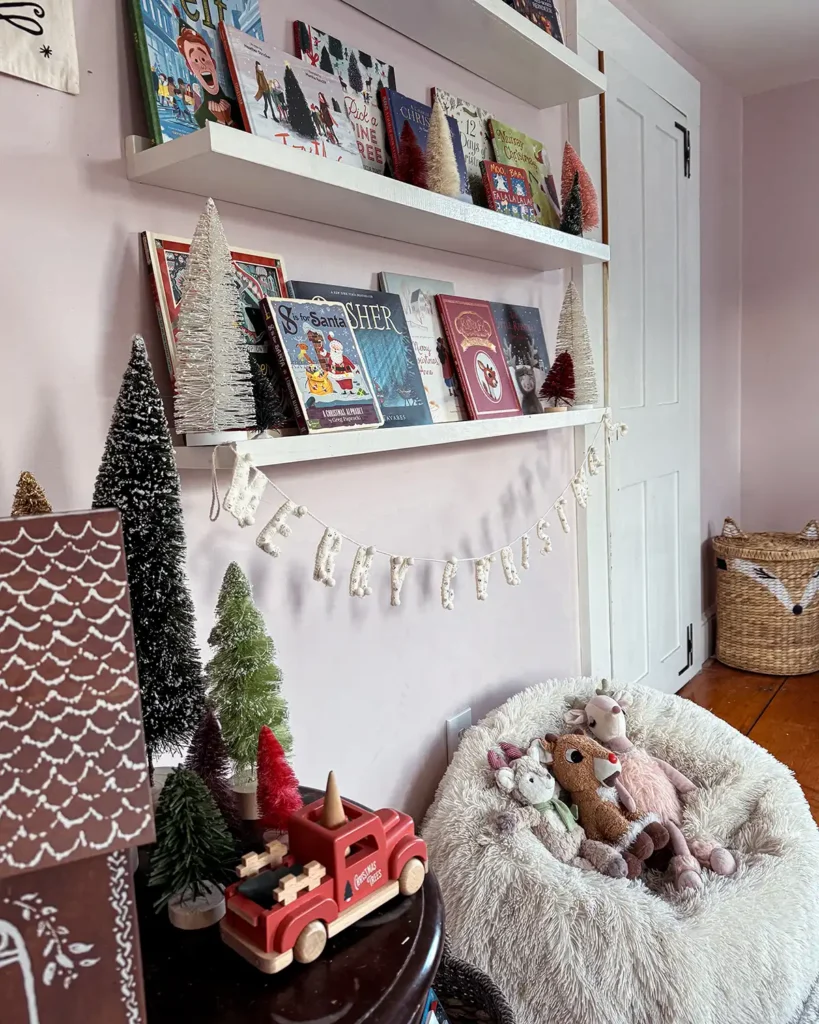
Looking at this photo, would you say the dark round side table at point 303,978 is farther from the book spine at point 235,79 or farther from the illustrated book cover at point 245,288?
the book spine at point 235,79

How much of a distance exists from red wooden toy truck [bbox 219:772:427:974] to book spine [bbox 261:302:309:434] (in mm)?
508

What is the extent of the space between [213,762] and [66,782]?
0.38 m

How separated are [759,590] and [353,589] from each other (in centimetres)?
205

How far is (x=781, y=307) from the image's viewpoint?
3072 millimetres

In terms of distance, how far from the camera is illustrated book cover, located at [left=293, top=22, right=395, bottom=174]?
4.00ft

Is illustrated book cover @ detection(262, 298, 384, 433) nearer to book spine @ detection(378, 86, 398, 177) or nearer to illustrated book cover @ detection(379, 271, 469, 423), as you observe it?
illustrated book cover @ detection(379, 271, 469, 423)

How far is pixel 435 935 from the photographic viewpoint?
2.42 ft

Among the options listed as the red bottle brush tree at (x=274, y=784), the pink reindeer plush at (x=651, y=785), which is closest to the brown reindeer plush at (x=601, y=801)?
the pink reindeer plush at (x=651, y=785)

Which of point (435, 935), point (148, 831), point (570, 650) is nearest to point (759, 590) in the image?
point (570, 650)

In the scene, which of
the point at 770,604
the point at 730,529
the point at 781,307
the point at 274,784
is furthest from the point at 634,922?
the point at 781,307

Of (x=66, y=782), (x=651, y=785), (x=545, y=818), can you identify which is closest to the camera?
(x=66, y=782)

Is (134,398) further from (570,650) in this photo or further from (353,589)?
(570,650)

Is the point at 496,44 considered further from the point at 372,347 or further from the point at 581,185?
the point at 372,347

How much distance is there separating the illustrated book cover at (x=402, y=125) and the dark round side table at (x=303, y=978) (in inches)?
43.5
